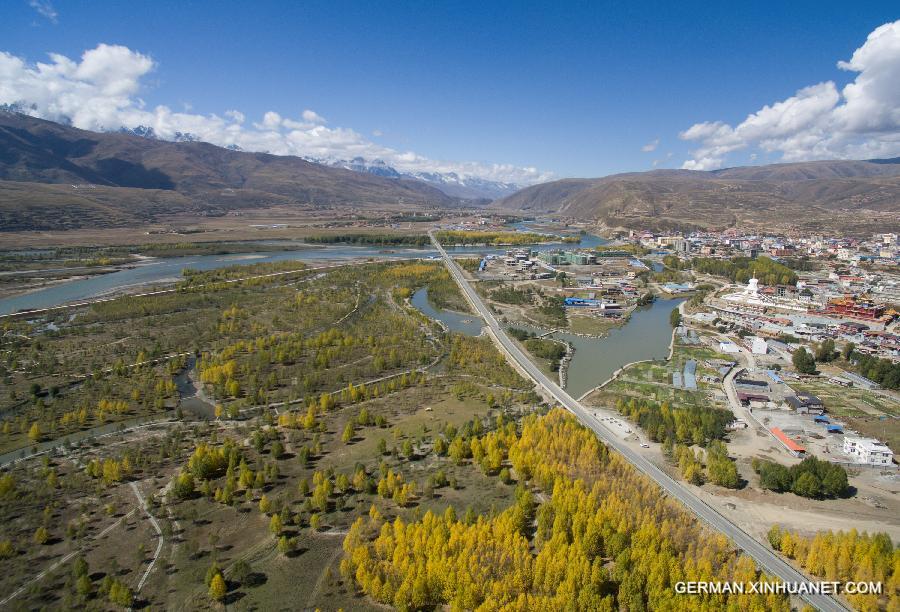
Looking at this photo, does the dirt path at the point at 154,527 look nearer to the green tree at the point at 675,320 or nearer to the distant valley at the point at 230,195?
the green tree at the point at 675,320

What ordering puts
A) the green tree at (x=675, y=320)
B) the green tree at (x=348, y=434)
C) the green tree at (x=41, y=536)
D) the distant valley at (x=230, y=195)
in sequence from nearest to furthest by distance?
the green tree at (x=41, y=536) < the green tree at (x=348, y=434) < the green tree at (x=675, y=320) < the distant valley at (x=230, y=195)

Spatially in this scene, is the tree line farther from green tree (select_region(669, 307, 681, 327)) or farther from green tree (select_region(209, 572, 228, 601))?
green tree (select_region(669, 307, 681, 327))

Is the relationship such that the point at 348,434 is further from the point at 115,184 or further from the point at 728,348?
the point at 115,184

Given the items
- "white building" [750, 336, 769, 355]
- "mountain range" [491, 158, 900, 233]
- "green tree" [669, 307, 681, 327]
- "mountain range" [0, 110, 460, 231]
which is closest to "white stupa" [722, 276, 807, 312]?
"green tree" [669, 307, 681, 327]

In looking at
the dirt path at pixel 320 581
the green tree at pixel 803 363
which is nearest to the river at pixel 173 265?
the dirt path at pixel 320 581

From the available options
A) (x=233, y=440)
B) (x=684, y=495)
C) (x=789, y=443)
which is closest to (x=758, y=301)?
(x=789, y=443)

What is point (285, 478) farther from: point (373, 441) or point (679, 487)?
point (679, 487)
